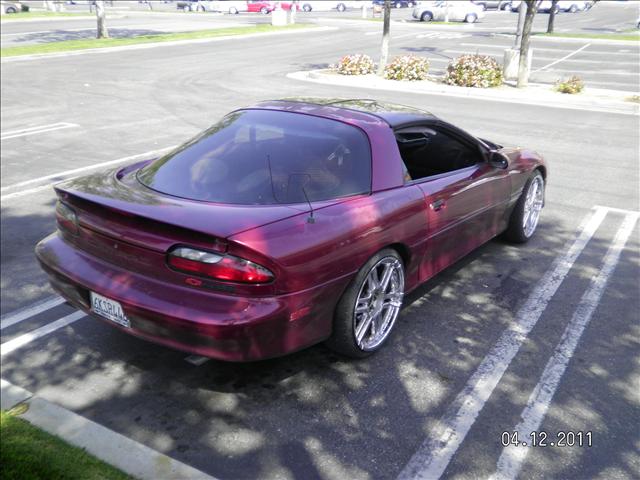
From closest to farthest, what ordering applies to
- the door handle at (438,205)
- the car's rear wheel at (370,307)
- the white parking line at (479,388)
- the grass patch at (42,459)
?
the grass patch at (42,459) < the white parking line at (479,388) < the car's rear wheel at (370,307) < the door handle at (438,205)

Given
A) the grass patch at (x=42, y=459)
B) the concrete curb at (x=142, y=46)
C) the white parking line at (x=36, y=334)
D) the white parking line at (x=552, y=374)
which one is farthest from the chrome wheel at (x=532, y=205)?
the concrete curb at (x=142, y=46)

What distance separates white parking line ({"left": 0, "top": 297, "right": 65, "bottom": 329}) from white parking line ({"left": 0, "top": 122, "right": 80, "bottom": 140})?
7.00 meters

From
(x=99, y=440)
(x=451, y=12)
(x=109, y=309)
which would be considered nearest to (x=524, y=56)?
(x=109, y=309)

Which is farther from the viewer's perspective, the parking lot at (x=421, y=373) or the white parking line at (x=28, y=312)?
the white parking line at (x=28, y=312)

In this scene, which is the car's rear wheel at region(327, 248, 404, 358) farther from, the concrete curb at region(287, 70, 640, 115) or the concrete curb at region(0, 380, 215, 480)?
the concrete curb at region(287, 70, 640, 115)

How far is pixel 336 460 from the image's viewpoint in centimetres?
319

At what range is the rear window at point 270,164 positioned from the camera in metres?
3.82

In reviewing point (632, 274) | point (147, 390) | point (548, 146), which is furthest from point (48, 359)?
point (548, 146)

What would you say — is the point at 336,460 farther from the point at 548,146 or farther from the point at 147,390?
the point at 548,146

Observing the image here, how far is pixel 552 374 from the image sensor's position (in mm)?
3971

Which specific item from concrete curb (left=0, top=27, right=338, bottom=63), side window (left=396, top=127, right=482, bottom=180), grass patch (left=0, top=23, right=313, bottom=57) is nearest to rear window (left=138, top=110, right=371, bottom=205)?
side window (left=396, top=127, right=482, bottom=180)

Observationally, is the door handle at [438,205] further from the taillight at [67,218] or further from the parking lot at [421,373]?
the taillight at [67,218]

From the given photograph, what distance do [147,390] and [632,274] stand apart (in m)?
4.24

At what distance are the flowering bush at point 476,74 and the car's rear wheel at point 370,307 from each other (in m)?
15.1
